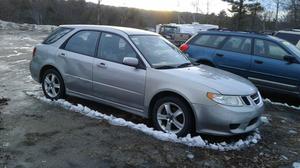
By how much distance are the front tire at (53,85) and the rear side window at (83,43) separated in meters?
0.59

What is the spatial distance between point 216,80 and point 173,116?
0.85 meters

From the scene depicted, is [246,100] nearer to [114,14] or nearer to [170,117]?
[170,117]

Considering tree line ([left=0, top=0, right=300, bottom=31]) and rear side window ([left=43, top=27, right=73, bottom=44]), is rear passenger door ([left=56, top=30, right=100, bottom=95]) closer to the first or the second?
rear side window ([left=43, top=27, right=73, bottom=44])

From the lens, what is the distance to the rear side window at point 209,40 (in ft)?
32.2

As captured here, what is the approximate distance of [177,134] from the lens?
220 inches

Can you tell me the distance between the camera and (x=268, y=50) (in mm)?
9094

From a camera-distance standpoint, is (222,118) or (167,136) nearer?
(222,118)

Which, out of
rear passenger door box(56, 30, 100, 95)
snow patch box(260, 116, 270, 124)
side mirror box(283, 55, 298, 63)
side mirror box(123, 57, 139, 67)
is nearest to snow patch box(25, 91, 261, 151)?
rear passenger door box(56, 30, 100, 95)

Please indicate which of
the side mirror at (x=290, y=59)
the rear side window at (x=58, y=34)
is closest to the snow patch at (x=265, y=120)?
the side mirror at (x=290, y=59)

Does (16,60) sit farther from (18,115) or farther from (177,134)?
(177,134)

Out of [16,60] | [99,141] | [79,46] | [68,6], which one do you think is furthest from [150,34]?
[68,6]

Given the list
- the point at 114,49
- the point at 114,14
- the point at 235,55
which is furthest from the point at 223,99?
the point at 114,14

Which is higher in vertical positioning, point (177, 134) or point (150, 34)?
point (150, 34)

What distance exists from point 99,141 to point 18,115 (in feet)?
6.07
